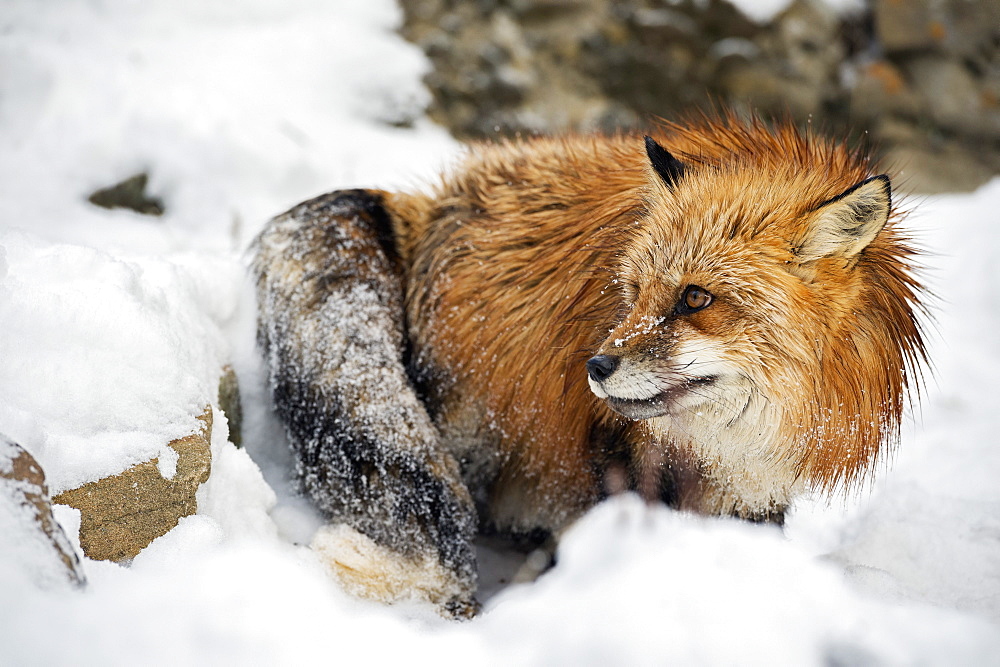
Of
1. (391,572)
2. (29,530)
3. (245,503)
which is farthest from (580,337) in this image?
(29,530)

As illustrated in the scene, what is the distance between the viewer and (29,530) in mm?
1463

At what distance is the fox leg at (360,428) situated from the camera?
2.52m

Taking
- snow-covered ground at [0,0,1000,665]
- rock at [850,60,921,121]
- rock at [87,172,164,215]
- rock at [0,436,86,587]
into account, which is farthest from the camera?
rock at [850,60,921,121]

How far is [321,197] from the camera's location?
3.10 metres

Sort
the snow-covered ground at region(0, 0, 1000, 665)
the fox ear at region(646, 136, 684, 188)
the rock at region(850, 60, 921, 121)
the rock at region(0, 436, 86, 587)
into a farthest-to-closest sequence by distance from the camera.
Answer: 1. the rock at region(850, 60, 921, 121)
2. the fox ear at region(646, 136, 684, 188)
3. the snow-covered ground at region(0, 0, 1000, 665)
4. the rock at region(0, 436, 86, 587)

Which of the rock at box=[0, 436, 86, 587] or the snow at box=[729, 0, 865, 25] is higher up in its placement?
the snow at box=[729, 0, 865, 25]

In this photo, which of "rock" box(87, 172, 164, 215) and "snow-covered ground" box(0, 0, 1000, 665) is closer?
"snow-covered ground" box(0, 0, 1000, 665)

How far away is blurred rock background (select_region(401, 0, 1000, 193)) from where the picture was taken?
6.30 metres

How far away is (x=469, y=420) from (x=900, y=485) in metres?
2.09

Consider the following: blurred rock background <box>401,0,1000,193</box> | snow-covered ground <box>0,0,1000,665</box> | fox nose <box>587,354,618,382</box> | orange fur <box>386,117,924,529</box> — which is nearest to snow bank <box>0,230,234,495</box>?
snow-covered ground <box>0,0,1000,665</box>

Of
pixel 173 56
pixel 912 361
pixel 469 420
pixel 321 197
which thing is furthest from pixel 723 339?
pixel 173 56

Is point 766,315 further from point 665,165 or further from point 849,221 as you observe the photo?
point 665,165

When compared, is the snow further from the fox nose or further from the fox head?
the fox nose

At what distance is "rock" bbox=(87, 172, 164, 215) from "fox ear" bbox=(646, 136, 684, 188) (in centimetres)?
318
